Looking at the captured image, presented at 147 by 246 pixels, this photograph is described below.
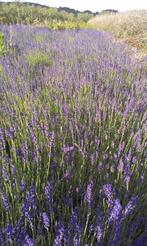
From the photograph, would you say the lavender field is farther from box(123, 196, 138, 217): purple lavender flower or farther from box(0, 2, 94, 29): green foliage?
box(0, 2, 94, 29): green foliage

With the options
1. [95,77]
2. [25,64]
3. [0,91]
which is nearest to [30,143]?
[0,91]

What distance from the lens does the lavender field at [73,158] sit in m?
1.15

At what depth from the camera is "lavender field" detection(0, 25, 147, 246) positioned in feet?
3.78

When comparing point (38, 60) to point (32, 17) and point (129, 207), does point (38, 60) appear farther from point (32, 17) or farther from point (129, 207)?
point (32, 17)

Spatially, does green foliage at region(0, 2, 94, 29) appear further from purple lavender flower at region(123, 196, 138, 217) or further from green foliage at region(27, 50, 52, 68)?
purple lavender flower at region(123, 196, 138, 217)

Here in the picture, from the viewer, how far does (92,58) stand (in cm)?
402

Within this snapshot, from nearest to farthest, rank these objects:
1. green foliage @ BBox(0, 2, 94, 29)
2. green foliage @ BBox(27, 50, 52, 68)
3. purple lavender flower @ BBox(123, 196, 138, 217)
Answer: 1. purple lavender flower @ BBox(123, 196, 138, 217)
2. green foliage @ BBox(27, 50, 52, 68)
3. green foliage @ BBox(0, 2, 94, 29)

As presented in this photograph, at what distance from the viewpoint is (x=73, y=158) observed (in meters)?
1.68

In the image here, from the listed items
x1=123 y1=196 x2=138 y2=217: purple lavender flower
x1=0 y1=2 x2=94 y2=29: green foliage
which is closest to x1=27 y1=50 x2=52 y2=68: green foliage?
x1=123 y1=196 x2=138 y2=217: purple lavender flower

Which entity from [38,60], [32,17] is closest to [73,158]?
[38,60]

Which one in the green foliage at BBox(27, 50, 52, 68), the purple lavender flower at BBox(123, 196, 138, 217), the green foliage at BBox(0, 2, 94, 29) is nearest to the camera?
the purple lavender flower at BBox(123, 196, 138, 217)

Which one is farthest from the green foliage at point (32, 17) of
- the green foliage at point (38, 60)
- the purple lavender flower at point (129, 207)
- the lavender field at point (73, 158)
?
the purple lavender flower at point (129, 207)

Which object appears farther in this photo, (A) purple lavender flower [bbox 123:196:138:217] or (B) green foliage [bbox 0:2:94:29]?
(B) green foliage [bbox 0:2:94:29]

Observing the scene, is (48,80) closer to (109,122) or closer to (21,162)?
(109,122)
